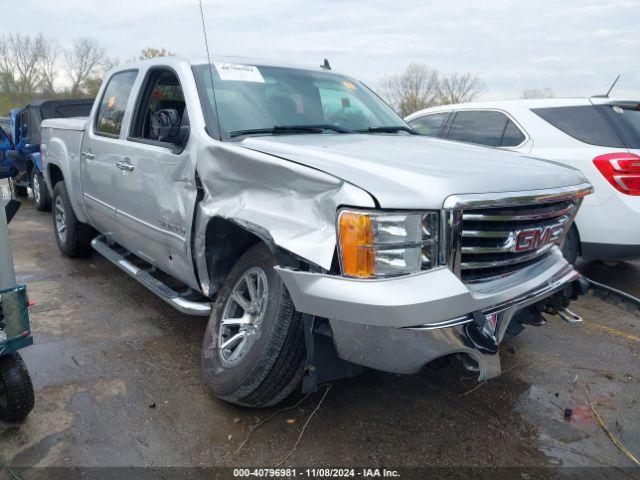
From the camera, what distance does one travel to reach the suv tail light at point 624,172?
14.6 ft

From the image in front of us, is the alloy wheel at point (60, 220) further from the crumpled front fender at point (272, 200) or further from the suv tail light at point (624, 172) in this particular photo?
the suv tail light at point (624, 172)

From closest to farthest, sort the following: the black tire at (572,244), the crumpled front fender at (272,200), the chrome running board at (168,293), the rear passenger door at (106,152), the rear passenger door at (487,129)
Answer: the crumpled front fender at (272,200), the chrome running board at (168,293), the rear passenger door at (106,152), the black tire at (572,244), the rear passenger door at (487,129)

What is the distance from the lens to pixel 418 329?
84.3 inches

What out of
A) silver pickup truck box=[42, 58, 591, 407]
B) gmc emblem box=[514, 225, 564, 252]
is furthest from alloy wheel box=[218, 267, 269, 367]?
gmc emblem box=[514, 225, 564, 252]

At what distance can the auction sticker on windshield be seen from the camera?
3.52 metres

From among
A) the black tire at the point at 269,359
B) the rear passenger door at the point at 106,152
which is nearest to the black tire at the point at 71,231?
the rear passenger door at the point at 106,152

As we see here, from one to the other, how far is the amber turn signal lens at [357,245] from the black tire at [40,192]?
8.36m

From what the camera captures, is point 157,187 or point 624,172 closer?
point 157,187

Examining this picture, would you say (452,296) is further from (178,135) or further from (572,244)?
(572,244)

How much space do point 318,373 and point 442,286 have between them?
73 cm

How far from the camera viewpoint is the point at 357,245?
220 centimetres

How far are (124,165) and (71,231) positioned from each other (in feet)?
6.77

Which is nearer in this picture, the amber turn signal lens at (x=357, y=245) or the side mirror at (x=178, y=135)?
the amber turn signal lens at (x=357, y=245)

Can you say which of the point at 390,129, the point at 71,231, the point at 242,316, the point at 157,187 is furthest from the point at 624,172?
the point at 71,231
